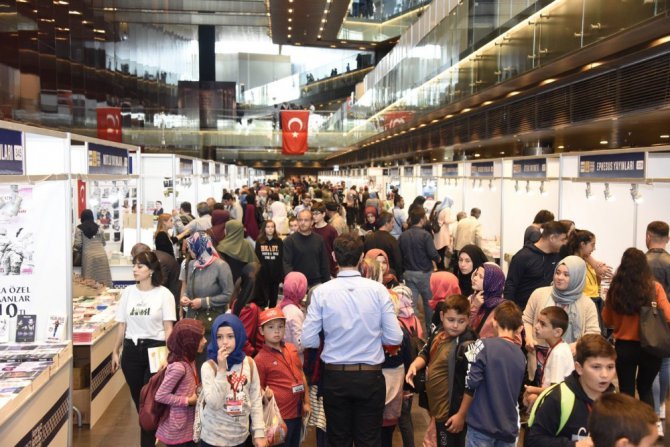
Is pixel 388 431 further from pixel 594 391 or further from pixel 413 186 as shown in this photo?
pixel 413 186

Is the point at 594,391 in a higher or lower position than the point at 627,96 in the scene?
lower

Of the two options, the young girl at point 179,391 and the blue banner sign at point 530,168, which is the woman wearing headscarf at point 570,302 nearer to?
the young girl at point 179,391

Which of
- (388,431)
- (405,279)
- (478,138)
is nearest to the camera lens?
(388,431)

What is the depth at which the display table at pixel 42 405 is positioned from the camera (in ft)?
13.8

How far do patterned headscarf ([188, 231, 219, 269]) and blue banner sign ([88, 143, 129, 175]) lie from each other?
4.76ft

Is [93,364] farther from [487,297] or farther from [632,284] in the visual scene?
[632,284]

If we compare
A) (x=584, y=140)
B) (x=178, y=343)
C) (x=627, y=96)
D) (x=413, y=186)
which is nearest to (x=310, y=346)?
(x=178, y=343)

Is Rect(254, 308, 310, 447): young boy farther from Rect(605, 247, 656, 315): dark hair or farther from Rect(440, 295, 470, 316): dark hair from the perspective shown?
Rect(605, 247, 656, 315): dark hair

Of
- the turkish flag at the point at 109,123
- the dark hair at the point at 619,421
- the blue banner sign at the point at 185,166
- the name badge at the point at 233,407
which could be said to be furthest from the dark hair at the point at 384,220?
the turkish flag at the point at 109,123

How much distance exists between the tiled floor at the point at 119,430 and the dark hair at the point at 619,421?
138 inches

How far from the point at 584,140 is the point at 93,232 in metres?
10.2

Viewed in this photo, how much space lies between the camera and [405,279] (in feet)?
27.5

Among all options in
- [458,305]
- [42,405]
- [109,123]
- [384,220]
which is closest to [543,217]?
[384,220]

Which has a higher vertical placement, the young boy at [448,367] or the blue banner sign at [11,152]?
the blue banner sign at [11,152]
